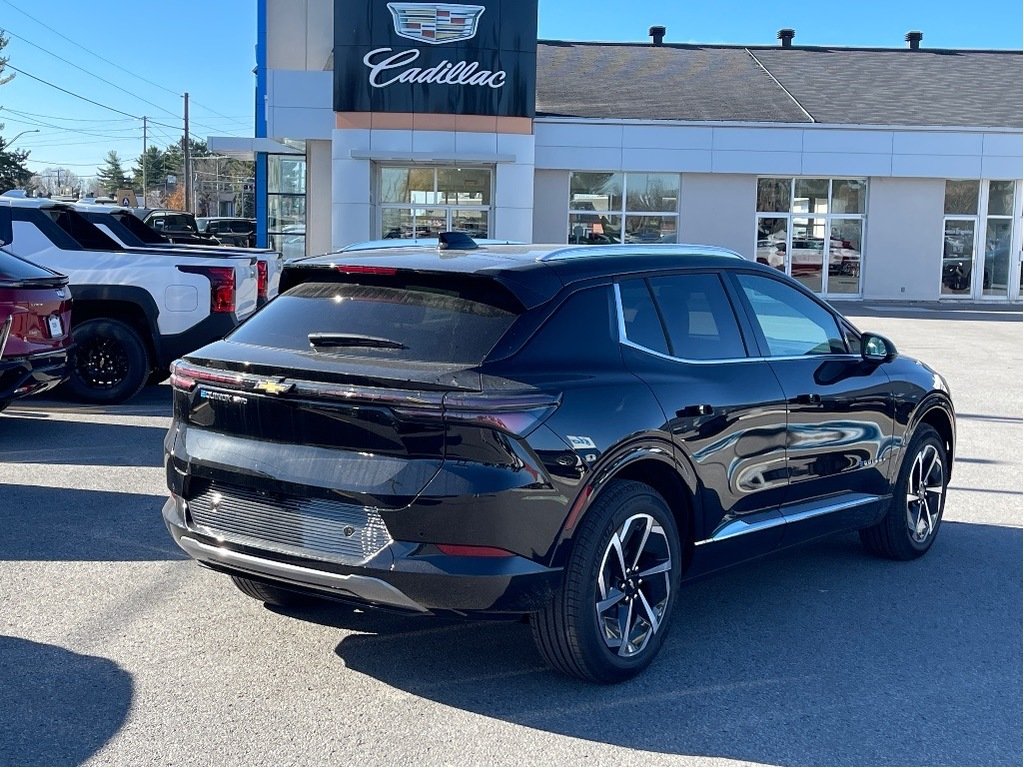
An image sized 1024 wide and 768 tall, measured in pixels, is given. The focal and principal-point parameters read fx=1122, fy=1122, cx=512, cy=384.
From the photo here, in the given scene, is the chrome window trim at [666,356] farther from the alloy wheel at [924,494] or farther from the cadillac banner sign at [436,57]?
the cadillac banner sign at [436,57]

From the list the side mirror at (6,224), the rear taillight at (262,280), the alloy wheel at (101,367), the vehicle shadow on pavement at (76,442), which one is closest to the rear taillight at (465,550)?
the vehicle shadow on pavement at (76,442)

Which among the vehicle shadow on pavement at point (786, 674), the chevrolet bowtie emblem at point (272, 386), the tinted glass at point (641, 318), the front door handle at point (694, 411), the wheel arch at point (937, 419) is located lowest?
the vehicle shadow on pavement at point (786, 674)

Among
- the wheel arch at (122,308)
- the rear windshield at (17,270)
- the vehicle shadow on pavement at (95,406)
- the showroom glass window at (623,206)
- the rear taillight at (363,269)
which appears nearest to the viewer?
the rear taillight at (363,269)

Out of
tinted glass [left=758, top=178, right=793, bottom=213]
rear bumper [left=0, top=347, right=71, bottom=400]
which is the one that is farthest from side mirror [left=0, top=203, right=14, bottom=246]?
tinted glass [left=758, top=178, right=793, bottom=213]

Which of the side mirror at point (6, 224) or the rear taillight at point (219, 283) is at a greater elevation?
the side mirror at point (6, 224)

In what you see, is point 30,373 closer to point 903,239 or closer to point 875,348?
point 875,348

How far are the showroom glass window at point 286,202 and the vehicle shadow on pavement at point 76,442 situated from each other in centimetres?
2076

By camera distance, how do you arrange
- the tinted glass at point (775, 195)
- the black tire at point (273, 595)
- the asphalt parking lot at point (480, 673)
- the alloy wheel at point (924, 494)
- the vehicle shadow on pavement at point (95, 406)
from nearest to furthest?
the asphalt parking lot at point (480, 673) → the black tire at point (273, 595) → the alloy wheel at point (924, 494) → the vehicle shadow on pavement at point (95, 406) → the tinted glass at point (775, 195)

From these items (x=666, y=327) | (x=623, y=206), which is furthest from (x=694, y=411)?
(x=623, y=206)

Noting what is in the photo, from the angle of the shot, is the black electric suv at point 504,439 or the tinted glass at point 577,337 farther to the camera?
the tinted glass at point 577,337

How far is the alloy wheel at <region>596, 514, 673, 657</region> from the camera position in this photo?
440 centimetres

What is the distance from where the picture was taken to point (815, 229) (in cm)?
2864

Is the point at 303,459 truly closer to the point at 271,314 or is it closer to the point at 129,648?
the point at 271,314

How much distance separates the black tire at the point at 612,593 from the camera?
4242 mm
